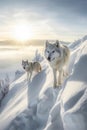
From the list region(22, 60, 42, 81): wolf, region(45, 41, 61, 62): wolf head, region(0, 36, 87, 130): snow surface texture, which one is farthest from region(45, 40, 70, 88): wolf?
region(22, 60, 42, 81): wolf

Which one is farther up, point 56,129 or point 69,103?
point 69,103

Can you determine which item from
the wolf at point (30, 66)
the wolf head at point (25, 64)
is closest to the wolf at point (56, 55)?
the wolf at point (30, 66)

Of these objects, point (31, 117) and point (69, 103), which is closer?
point (69, 103)

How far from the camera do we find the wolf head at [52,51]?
12.1 meters

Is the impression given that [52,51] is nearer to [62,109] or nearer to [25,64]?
[62,109]

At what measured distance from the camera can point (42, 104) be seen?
507 inches

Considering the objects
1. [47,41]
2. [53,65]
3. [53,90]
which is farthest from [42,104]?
[47,41]

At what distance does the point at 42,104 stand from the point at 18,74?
20.3 metres

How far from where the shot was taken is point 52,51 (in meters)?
Result: 12.2

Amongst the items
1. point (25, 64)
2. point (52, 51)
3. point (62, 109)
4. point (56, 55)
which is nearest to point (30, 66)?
point (25, 64)

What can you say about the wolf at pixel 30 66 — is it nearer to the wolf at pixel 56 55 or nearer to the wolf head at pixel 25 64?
the wolf head at pixel 25 64

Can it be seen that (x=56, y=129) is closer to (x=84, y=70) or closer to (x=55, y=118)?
(x=55, y=118)

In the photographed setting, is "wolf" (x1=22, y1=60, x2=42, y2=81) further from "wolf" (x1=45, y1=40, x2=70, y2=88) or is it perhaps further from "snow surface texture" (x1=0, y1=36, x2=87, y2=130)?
"wolf" (x1=45, y1=40, x2=70, y2=88)

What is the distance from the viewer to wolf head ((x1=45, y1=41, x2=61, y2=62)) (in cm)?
1211
